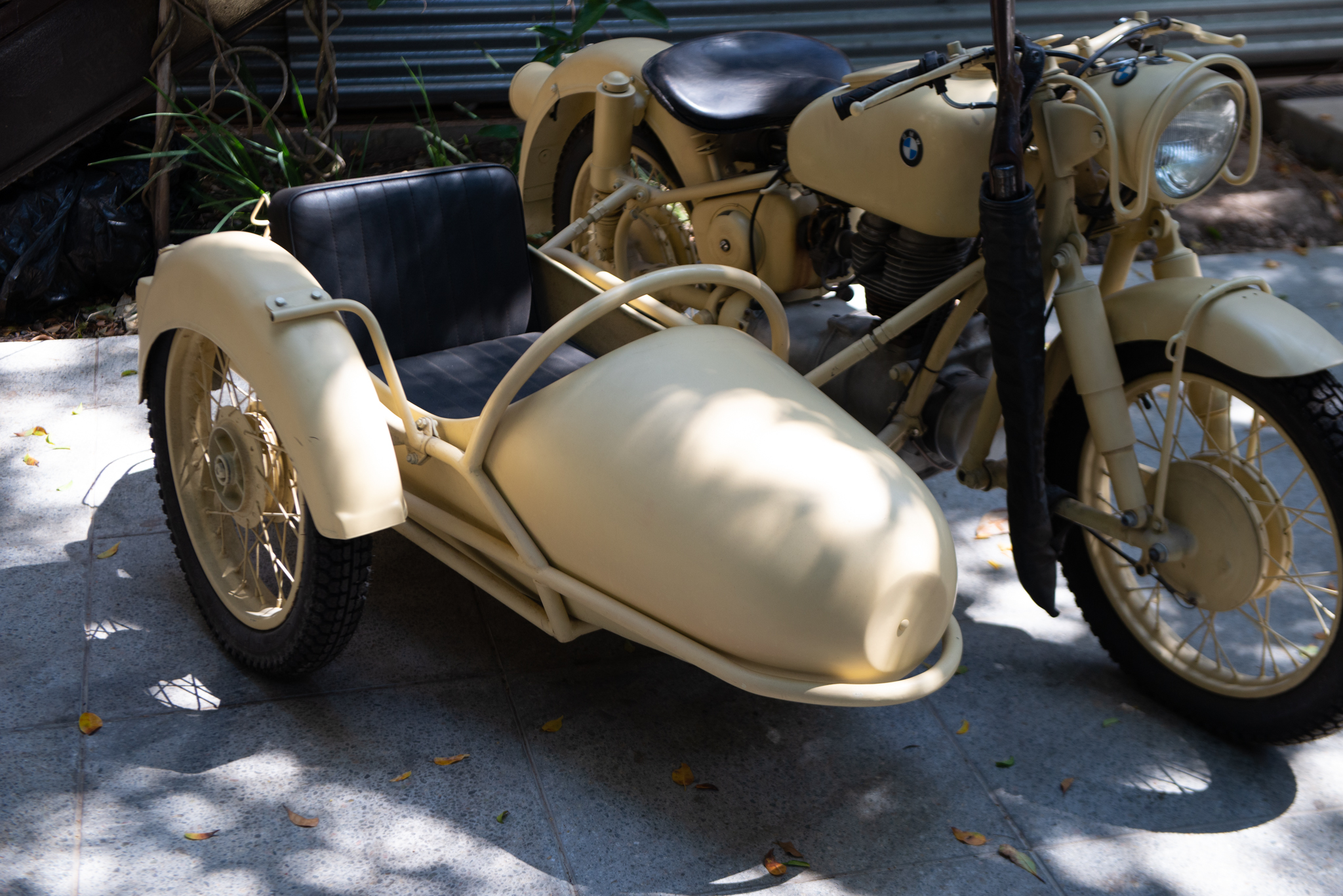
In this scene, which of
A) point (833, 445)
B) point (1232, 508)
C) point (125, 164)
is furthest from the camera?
point (125, 164)

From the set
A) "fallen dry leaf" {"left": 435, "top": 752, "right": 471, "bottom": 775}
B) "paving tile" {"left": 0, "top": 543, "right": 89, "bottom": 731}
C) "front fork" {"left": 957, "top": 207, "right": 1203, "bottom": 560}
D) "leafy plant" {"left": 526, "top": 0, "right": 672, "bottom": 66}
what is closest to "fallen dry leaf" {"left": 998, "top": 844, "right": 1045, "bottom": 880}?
"front fork" {"left": 957, "top": 207, "right": 1203, "bottom": 560}

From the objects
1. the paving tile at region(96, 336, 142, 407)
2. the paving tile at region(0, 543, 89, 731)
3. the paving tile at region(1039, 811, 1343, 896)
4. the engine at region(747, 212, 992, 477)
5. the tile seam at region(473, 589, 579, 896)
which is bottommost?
the paving tile at region(1039, 811, 1343, 896)

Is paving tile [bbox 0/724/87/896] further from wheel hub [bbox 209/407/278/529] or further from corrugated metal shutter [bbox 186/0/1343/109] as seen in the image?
corrugated metal shutter [bbox 186/0/1343/109]

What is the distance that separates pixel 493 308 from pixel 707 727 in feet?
4.48

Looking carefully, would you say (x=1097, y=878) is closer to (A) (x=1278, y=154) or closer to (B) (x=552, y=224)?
(B) (x=552, y=224)

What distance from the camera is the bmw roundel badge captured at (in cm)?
268

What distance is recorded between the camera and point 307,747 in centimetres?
259

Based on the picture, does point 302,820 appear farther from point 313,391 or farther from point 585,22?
point 585,22

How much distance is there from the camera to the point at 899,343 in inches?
119

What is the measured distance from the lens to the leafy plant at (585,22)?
504cm

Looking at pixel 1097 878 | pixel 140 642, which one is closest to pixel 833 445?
pixel 1097 878

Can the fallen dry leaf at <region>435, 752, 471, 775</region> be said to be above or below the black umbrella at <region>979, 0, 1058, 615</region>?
below

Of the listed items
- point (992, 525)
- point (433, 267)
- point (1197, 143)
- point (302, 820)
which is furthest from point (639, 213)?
point (302, 820)

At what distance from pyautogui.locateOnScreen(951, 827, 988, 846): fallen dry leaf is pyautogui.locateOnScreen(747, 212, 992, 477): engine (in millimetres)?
971
